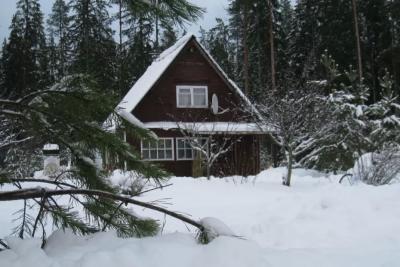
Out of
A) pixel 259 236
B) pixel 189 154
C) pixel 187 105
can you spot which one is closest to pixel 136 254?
pixel 259 236

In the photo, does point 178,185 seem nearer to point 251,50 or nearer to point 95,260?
point 95,260

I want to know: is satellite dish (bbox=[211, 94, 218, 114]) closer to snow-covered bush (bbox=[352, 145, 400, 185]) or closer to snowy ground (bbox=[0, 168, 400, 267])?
snowy ground (bbox=[0, 168, 400, 267])

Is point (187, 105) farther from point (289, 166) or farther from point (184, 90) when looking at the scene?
point (289, 166)

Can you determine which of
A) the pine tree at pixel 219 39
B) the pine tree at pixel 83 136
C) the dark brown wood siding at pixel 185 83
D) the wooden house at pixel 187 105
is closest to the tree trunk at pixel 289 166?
the wooden house at pixel 187 105

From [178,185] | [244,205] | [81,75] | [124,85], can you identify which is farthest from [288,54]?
[81,75]

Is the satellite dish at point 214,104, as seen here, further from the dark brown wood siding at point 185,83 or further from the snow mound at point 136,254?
the snow mound at point 136,254

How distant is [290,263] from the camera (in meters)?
2.65

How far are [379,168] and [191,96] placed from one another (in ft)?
38.8

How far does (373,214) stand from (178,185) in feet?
17.8

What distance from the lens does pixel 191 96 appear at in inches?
784

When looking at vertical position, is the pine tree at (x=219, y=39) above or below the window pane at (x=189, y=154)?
above

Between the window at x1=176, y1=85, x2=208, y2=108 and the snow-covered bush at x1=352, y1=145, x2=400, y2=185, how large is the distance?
1124 centimetres

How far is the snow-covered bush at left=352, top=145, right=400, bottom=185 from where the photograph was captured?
912 centimetres

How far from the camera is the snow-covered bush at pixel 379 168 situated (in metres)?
9.12
